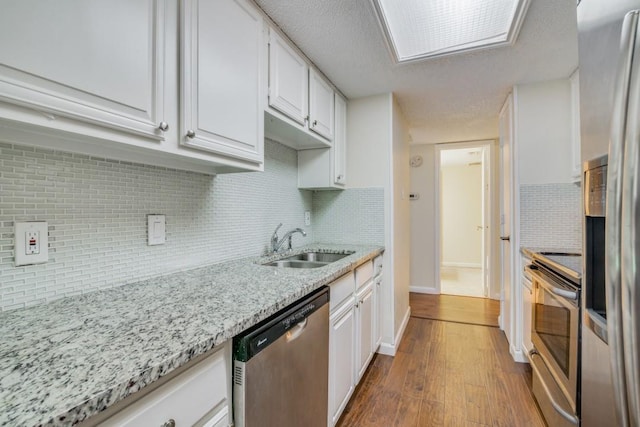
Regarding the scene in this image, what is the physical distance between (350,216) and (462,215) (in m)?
4.56

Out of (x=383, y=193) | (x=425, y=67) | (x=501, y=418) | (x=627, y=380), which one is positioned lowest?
(x=501, y=418)

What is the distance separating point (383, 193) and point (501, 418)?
1642mm

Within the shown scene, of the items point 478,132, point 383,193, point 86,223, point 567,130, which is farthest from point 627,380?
point 478,132

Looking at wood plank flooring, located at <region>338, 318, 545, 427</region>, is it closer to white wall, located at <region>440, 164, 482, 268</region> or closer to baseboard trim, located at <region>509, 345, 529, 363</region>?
baseboard trim, located at <region>509, 345, 529, 363</region>

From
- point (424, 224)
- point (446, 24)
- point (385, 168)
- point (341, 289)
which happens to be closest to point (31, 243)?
point (341, 289)

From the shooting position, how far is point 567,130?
2.20 m

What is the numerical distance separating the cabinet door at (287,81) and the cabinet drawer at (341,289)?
961 millimetres

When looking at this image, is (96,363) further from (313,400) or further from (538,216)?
(538,216)

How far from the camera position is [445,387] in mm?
1959

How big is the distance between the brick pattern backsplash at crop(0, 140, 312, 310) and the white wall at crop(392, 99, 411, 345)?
4.65ft

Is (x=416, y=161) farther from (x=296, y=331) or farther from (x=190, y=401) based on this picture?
(x=190, y=401)

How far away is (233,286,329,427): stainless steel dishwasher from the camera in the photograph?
79 centimetres

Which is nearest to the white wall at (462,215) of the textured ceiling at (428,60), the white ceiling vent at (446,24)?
the textured ceiling at (428,60)

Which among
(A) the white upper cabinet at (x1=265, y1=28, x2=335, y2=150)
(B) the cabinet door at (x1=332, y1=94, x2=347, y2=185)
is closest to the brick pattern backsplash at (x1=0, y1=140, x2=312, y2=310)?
(A) the white upper cabinet at (x1=265, y1=28, x2=335, y2=150)
